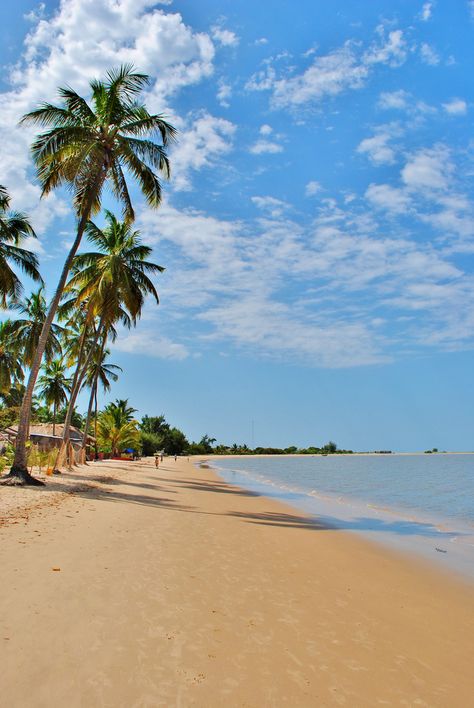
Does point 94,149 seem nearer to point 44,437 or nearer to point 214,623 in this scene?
point 214,623

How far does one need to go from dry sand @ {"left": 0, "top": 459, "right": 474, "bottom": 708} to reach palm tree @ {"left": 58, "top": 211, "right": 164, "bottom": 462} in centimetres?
1306

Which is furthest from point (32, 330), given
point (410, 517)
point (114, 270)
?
point (410, 517)

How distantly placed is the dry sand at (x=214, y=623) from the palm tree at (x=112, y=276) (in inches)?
514

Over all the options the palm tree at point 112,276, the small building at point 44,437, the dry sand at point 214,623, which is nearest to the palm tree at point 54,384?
the small building at point 44,437

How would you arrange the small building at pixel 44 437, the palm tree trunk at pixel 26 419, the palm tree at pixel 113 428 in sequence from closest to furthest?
the palm tree trunk at pixel 26 419 → the small building at pixel 44 437 → the palm tree at pixel 113 428

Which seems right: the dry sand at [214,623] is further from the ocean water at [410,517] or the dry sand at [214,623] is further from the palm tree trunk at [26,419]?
the palm tree trunk at [26,419]

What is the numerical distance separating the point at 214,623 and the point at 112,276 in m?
17.2

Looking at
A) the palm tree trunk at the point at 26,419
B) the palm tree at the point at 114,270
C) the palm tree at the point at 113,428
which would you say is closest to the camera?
the palm tree trunk at the point at 26,419

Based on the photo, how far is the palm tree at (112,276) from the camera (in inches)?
803

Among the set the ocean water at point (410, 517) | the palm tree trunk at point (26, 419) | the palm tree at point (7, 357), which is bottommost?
the ocean water at point (410, 517)

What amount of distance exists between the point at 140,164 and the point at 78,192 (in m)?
2.29

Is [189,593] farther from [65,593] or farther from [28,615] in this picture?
[28,615]

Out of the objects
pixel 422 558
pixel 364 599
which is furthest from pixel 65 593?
pixel 422 558

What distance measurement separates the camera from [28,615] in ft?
13.2
